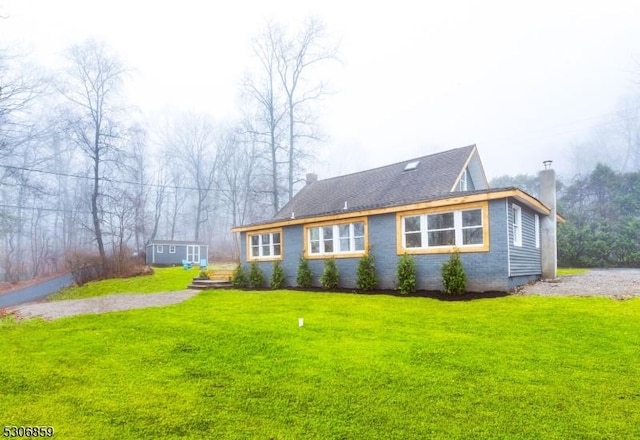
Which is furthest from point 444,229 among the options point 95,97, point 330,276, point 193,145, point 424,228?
point 193,145

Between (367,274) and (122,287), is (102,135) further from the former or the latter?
(367,274)

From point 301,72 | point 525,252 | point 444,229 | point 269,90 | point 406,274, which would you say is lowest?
point 406,274

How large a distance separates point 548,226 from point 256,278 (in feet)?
37.8

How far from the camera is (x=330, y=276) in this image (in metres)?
12.6

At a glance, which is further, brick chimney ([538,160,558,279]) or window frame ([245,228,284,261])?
window frame ([245,228,284,261])

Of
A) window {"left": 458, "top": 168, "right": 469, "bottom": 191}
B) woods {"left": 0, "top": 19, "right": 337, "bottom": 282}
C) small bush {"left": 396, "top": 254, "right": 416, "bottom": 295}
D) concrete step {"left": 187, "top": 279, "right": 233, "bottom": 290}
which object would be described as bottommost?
concrete step {"left": 187, "top": 279, "right": 233, "bottom": 290}

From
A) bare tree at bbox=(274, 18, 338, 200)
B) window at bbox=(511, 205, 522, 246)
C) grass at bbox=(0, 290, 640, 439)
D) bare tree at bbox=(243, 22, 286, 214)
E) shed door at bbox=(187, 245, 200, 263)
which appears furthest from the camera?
shed door at bbox=(187, 245, 200, 263)

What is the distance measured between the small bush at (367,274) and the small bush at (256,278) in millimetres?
5062

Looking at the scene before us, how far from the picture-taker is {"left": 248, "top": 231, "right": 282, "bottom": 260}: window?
15.4 meters

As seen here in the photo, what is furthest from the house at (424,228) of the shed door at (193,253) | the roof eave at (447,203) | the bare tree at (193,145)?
the bare tree at (193,145)

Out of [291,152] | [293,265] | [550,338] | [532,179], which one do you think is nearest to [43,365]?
[550,338]

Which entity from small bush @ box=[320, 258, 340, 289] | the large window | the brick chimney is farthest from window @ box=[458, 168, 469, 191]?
small bush @ box=[320, 258, 340, 289]

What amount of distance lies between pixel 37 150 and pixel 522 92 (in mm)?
54292

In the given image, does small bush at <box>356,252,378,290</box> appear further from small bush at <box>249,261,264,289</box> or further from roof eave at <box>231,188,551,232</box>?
small bush at <box>249,261,264,289</box>
